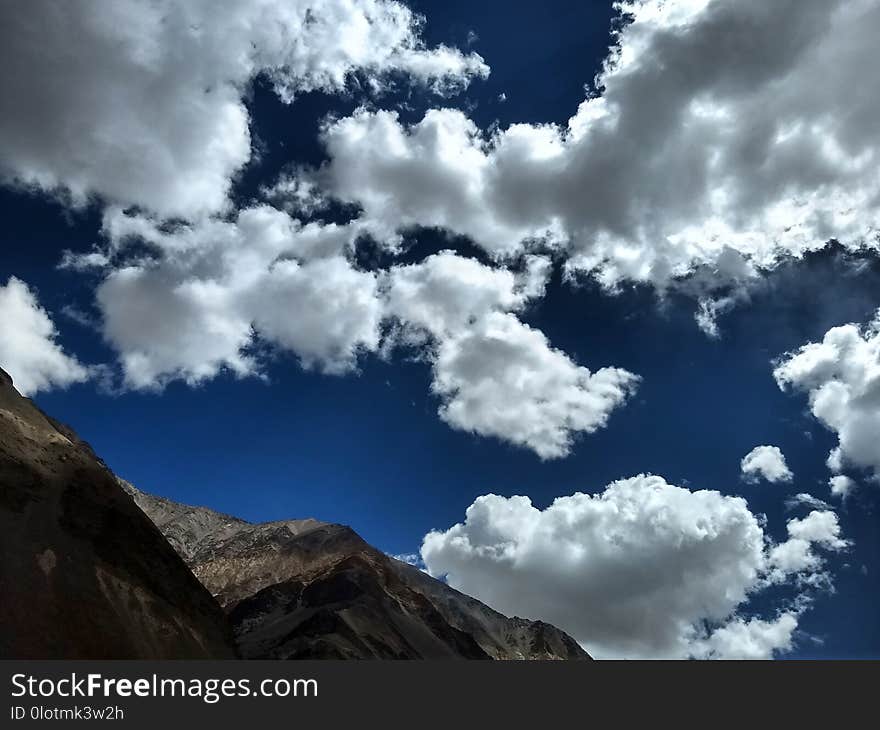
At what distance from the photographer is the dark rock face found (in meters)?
74.1

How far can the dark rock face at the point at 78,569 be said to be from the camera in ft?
243

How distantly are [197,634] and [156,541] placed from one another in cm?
1672

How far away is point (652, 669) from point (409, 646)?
148549mm

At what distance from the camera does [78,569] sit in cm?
8319

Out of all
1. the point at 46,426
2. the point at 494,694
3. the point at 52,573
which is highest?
the point at 46,426

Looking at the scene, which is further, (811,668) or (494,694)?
(811,668)

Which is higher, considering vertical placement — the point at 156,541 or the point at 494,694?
the point at 156,541

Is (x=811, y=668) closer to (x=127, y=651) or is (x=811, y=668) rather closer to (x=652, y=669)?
(x=652, y=669)

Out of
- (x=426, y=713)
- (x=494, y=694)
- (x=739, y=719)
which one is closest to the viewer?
(x=426, y=713)

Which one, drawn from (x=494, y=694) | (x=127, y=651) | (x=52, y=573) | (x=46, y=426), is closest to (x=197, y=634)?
(x=127, y=651)

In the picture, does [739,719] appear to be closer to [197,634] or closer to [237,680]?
[237,680]

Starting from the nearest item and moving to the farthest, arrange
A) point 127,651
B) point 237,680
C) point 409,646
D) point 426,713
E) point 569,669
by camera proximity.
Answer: point 237,680 → point 426,713 → point 569,669 → point 127,651 → point 409,646

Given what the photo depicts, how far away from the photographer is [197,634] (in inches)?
3629

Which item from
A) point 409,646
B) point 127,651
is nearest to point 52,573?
point 127,651
